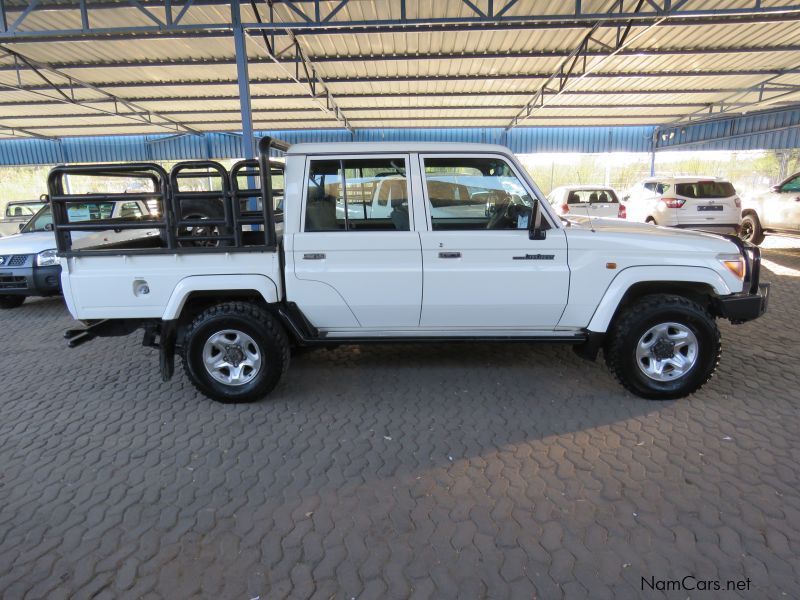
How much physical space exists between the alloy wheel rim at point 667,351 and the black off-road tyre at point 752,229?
9758mm

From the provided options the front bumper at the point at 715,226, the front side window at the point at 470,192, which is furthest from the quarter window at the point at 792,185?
the front side window at the point at 470,192

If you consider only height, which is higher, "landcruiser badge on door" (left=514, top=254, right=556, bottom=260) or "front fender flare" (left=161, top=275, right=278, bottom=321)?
"landcruiser badge on door" (left=514, top=254, right=556, bottom=260)

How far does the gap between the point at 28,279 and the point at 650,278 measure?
25.7ft

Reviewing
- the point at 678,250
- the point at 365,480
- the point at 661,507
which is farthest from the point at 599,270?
the point at 365,480

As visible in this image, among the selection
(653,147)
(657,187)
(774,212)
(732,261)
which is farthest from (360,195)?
(653,147)

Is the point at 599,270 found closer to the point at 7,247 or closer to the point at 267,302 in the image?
the point at 267,302

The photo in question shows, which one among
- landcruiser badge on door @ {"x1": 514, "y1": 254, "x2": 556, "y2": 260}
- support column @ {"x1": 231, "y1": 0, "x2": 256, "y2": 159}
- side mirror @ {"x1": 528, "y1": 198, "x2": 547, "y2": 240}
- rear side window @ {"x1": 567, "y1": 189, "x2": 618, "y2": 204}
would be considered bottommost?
landcruiser badge on door @ {"x1": 514, "y1": 254, "x2": 556, "y2": 260}

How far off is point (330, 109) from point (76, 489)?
1338cm

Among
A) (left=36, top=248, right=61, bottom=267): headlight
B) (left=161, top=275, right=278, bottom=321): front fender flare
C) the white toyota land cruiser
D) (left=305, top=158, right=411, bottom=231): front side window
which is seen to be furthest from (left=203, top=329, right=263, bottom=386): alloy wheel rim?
(left=36, top=248, right=61, bottom=267): headlight

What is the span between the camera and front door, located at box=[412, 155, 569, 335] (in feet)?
12.2

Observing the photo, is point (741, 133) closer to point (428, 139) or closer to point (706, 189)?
point (706, 189)

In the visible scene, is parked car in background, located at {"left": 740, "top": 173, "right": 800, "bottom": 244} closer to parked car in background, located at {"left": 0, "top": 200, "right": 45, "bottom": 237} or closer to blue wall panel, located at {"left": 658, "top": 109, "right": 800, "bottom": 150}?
blue wall panel, located at {"left": 658, "top": 109, "right": 800, "bottom": 150}

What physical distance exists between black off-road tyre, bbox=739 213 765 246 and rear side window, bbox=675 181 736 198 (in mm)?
1139

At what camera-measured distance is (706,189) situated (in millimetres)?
10805
